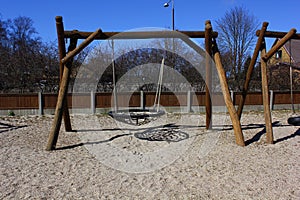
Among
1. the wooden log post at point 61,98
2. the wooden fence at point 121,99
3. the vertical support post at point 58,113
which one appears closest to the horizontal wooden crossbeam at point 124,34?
the wooden log post at point 61,98

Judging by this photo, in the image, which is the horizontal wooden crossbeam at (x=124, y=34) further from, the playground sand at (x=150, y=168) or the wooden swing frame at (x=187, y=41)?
the playground sand at (x=150, y=168)

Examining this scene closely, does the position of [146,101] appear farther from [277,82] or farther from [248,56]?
[248,56]

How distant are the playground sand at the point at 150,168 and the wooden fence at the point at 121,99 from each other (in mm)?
3639

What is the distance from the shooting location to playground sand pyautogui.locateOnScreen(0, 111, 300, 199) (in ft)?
9.50

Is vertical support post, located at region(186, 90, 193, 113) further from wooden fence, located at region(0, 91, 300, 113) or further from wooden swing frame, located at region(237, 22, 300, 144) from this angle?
wooden swing frame, located at region(237, 22, 300, 144)

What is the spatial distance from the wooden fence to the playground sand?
3639 mm

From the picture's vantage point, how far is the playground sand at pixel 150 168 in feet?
9.50

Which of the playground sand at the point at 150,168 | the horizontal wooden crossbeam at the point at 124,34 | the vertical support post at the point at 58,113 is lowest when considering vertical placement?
the playground sand at the point at 150,168

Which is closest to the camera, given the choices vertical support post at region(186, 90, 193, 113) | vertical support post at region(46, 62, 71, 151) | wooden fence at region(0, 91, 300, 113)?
vertical support post at region(46, 62, 71, 151)

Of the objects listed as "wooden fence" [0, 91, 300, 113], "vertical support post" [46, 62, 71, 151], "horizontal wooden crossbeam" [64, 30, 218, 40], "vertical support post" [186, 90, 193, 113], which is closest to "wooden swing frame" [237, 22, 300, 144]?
"horizontal wooden crossbeam" [64, 30, 218, 40]

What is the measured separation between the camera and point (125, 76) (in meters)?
11.0

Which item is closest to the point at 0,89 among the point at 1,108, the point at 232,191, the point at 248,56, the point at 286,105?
the point at 1,108

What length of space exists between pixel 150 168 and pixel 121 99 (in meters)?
6.81

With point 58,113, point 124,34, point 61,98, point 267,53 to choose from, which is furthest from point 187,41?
point 58,113
